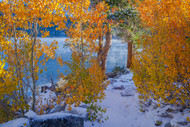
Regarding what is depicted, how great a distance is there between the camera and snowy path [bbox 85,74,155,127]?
686 centimetres

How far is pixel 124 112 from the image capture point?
8117 mm

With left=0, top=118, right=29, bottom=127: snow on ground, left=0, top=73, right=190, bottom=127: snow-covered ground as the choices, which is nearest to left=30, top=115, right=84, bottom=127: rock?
left=0, top=118, right=29, bottom=127: snow on ground

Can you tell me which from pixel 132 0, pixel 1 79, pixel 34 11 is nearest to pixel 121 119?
pixel 1 79

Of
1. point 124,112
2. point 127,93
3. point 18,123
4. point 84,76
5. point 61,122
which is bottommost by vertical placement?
point 124,112

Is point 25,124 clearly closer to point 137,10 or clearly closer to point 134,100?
point 134,100

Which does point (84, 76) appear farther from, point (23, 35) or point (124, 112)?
point (23, 35)

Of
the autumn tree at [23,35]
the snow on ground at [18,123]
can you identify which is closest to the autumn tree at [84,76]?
the autumn tree at [23,35]

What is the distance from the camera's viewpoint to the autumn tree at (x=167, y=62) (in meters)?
5.09

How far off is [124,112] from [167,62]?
3890mm

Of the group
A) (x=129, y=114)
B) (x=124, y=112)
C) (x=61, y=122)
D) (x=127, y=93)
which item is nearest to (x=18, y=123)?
(x=61, y=122)

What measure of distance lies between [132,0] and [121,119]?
29.5 feet

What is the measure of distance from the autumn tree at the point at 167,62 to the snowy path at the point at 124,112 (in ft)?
3.32

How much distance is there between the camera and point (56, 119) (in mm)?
4793

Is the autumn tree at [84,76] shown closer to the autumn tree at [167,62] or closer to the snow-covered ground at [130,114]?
the snow-covered ground at [130,114]
